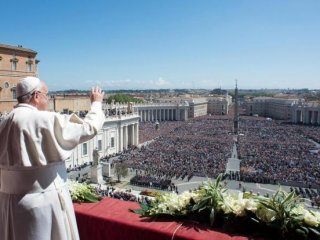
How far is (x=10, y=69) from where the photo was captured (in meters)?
38.0

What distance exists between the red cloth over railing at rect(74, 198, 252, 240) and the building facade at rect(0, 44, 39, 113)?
36.1 metres

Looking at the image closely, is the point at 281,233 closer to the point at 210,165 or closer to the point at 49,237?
the point at 49,237

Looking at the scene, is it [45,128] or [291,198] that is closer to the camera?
[45,128]

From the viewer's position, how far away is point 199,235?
3795 millimetres

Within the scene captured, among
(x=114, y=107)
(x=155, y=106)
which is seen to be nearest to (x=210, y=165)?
(x=114, y=107)

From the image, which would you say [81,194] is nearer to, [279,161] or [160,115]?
[279,161]

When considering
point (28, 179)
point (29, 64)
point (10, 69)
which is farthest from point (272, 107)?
point (28, 179)

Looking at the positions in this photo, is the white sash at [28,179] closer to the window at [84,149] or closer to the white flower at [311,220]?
the white flower at [311,220]

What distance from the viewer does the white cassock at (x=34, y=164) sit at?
3109mm

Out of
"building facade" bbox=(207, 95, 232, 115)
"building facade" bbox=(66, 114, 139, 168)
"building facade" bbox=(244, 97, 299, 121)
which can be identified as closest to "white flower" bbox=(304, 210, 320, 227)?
"building facade" bbox=(66, 114, 139, 168)

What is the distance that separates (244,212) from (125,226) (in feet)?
4.82

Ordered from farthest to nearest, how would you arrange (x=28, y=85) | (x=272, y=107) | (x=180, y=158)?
(x=272, y=107), (x=180, y=158), (x=28, y=85)

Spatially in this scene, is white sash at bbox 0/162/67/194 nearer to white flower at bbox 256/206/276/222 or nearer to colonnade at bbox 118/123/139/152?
white flower at bbox 256/206/276/222

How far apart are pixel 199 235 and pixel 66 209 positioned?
1507mm
